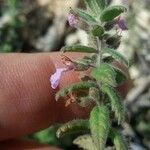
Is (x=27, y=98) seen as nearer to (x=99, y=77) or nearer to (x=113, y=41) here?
(x=113, y=41)

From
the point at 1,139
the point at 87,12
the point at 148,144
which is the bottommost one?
the point at 148,144

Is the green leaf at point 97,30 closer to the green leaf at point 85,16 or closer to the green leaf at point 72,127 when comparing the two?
the green leaf at point 85,16

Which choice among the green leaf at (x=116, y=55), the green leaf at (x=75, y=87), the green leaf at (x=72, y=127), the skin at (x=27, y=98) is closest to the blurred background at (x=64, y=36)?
the skin at (x=27, y=98)

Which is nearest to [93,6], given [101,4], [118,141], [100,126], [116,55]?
[101,4]

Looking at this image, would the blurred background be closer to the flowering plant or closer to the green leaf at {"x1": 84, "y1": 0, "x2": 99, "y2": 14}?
the flowering plant

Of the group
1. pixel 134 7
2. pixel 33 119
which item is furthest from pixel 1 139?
pixel 134 7

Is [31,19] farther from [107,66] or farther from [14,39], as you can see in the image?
[107,66]
